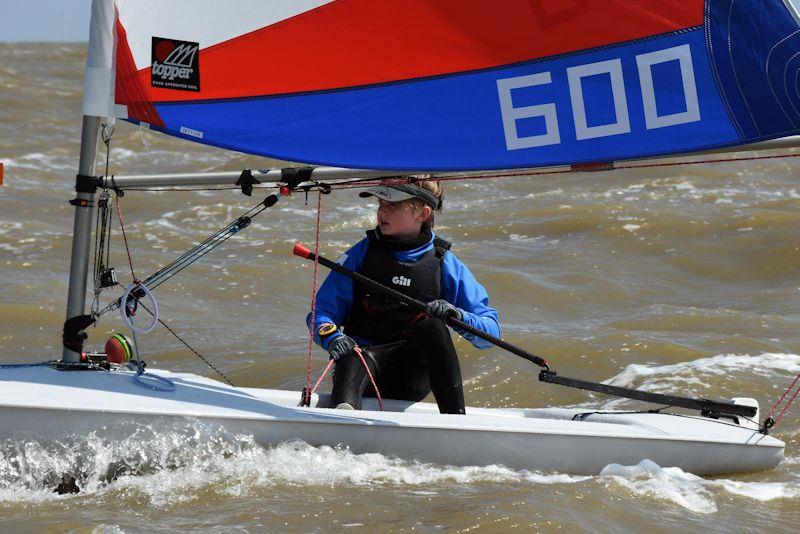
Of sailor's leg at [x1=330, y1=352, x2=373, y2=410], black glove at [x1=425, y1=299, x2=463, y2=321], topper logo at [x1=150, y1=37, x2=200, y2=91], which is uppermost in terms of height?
topper logo at [x1=150, y1=37, x2=200, y2=91]

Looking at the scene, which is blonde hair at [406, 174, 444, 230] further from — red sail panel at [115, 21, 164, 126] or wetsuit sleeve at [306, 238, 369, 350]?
red sail panel at [115, 21, 164, 126]

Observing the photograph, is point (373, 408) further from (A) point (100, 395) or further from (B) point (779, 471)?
(B) point (779, 471)

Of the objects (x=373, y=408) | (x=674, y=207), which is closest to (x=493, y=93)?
(x=373, y=408)

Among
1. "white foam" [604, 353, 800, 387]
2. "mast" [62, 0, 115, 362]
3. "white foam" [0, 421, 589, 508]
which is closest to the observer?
"white foam" [0, 421, 589, 508]

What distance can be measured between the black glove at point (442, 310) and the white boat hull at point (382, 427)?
290 mm

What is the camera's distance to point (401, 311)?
3.69m

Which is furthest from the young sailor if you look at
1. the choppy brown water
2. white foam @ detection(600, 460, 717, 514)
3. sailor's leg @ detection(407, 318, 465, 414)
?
white foam @ detection(600, 460, 717, 514)

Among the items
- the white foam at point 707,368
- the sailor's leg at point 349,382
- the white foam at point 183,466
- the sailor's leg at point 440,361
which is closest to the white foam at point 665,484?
the white foam at point 183,466

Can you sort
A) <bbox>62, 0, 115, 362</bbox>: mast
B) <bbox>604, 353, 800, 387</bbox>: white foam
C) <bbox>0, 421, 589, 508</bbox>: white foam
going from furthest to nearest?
<bbox>604, 353, 800, 387</bbox>: white foam
<bbox>62, 0, 115, 362</bbox>: mast
<bbox>0, 421, 589, 508</bbox>: white foam

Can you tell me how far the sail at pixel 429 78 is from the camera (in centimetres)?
326

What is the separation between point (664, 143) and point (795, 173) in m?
7.35

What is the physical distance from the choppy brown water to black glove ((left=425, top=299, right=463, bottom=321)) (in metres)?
0.48

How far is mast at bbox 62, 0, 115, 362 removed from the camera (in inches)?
130

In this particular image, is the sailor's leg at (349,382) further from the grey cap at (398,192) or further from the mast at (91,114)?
the mast at (91,114)
